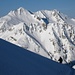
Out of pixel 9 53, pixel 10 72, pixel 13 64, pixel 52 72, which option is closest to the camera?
pixel 10 72

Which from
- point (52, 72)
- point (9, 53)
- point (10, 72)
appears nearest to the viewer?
point (10, 72)

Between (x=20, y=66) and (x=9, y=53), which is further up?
(x=9, y=53)

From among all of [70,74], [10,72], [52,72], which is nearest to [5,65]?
[10,72]

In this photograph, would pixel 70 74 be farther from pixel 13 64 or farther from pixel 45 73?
pixel 13 64

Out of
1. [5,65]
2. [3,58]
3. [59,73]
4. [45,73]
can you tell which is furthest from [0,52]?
[59,73]

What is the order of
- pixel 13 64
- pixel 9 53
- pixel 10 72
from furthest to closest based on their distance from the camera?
pixel 9 53, pixel 13 64, pixel 10 72

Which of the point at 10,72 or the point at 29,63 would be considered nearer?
the point at 10,72

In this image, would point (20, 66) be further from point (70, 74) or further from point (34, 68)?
point (70, 74)

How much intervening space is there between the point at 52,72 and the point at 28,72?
2.13 meters

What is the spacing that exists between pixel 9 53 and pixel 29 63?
1.01 meters

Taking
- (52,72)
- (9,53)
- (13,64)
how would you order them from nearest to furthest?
(13,64)
(9,53)
(52,72)

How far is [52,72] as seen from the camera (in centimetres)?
1117

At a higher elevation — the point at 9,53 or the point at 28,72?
the point at 9,53

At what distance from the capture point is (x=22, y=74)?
863 cm
